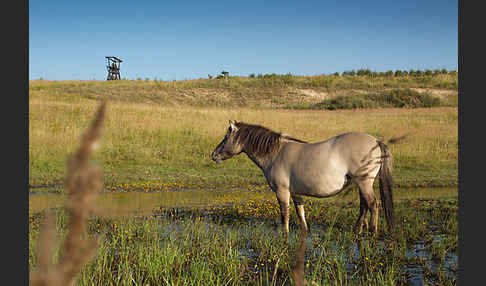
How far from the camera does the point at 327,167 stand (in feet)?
19.0

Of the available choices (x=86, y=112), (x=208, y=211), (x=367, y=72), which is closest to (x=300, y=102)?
(x=367, y=72)

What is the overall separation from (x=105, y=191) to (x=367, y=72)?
147 feet

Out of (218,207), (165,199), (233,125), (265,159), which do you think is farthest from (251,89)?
(265,159)

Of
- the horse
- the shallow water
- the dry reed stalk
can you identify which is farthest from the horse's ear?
the dry reed stalk

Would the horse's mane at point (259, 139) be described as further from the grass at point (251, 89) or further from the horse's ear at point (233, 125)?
the grass at point (251, 89)

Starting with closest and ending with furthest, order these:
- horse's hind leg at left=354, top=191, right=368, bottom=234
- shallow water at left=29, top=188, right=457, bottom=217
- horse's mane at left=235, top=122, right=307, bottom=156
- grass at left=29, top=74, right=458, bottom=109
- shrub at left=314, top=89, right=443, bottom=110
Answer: horse's hind leg at left=354, top=191, right=368, bottom=234
horse's mane at left=235, top=122, right=307, bottom=156
shallow water at left=29, top=188, right=457, bottom=217
shrub at left=314, top=89, right=443, bottom=110
grass at left=29, top=74, right=458, bottom=109

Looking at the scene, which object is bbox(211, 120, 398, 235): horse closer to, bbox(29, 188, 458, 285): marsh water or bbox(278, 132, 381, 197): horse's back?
bbox(278, 132, 381, 197): horse's back

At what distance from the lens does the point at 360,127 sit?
19797 millimetres

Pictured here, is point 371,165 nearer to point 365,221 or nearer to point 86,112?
point 365,221

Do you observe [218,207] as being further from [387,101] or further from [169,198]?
[387,101]

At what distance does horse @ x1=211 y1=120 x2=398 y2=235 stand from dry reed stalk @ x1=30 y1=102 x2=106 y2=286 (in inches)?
207

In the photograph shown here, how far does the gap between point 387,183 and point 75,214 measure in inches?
238

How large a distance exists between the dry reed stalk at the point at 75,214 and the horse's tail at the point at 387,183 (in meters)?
5.86

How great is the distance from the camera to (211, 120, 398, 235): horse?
5.79 m
